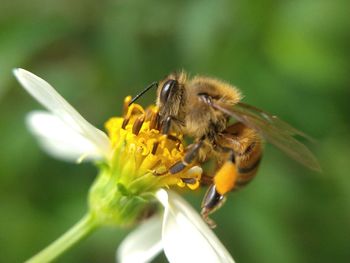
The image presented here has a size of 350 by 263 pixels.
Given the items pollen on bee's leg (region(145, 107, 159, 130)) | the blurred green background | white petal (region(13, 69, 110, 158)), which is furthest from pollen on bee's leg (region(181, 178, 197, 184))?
the blurred green background

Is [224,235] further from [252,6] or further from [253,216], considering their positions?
[252,6]

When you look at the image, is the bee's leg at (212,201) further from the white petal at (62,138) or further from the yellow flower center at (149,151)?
the white petal at (62,138)

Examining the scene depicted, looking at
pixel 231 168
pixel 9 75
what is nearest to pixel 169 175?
pixel 231 168

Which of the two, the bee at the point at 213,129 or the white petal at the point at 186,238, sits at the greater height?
the bee at the point at 213,129

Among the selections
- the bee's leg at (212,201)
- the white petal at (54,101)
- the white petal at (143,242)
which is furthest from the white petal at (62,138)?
the bee's leg at (212,201)

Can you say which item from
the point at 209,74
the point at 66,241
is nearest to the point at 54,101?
the point at 66,241

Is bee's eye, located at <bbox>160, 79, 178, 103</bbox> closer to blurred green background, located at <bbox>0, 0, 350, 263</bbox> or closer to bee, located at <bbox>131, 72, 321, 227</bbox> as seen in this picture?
bee, located at <bbox>131, 72, 321, 227</bbox>
